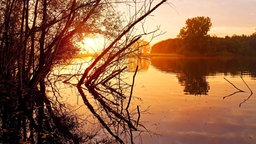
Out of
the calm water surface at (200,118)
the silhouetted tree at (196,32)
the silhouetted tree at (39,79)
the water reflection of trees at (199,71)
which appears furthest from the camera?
the silhouetted tree at (196,32)

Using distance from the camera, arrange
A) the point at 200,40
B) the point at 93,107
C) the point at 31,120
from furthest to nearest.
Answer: the point at 200,40
the point at 93,107
the point at 31,120

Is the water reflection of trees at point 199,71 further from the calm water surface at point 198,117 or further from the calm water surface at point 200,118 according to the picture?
the calm water surface at point 200,118

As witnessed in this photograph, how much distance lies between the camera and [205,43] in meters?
75.9

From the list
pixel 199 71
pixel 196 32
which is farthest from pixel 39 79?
pixel 196 32

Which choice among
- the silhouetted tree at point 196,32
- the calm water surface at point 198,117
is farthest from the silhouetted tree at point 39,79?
the silhouetted tree at point 196,32

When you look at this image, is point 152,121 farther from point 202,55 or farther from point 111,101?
point 202,55

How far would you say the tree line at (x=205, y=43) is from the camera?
7562 centimetres

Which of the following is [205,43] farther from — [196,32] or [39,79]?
[39,79]

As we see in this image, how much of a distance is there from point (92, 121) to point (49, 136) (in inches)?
104

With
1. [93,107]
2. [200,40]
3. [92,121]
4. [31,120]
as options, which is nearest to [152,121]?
[92,121]

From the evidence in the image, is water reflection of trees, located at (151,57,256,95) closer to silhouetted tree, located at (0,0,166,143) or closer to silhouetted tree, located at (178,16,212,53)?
silhouetted tree, located at (0,0,166,143)

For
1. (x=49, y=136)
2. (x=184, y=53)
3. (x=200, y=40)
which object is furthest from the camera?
(x=184, y=53)

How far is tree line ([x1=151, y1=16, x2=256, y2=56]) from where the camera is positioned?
248ft

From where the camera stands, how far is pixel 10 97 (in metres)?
9.64
